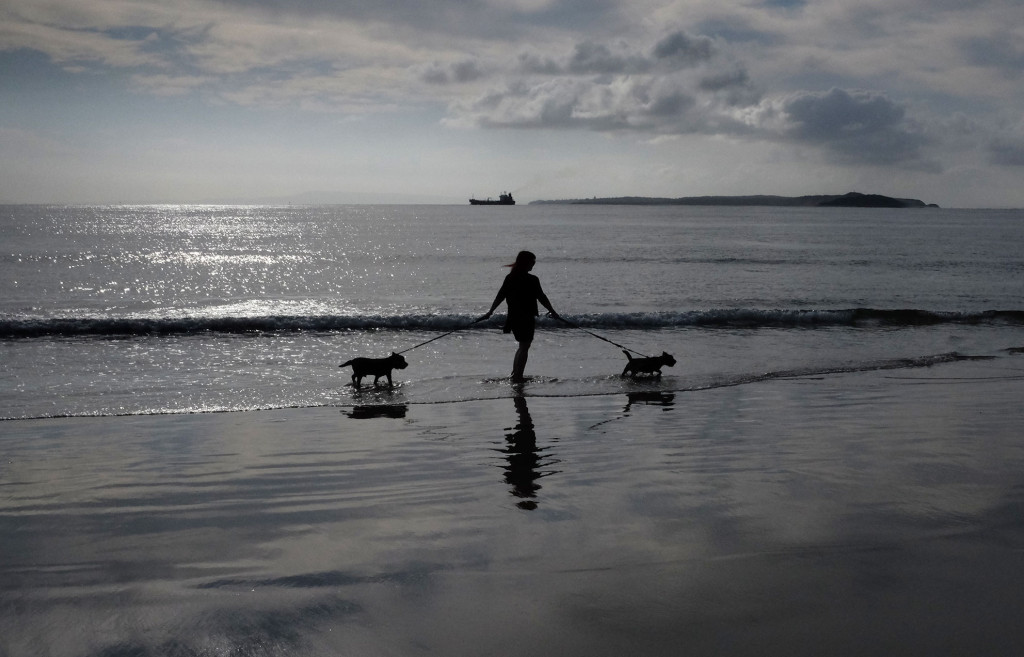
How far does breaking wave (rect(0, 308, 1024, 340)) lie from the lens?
15945 mm

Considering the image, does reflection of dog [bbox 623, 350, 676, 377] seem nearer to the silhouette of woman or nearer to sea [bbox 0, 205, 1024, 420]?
sea [bbox 0, 205, 1024, 420]

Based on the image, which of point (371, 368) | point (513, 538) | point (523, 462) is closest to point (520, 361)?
point (371, 368)

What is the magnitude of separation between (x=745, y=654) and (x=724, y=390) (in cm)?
736

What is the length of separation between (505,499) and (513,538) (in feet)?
2.63

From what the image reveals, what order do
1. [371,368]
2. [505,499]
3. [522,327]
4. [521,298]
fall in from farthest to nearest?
[522,327] → [521,298] → [371,368] → [505,499]

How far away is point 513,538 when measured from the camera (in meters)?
4.59

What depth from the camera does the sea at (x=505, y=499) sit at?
3.52 meters

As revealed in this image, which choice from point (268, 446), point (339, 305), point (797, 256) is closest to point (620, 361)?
point (268, 446)

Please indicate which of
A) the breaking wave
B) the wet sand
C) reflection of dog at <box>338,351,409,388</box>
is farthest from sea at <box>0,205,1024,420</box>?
the wet sand

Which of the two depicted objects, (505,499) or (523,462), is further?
(523,462)

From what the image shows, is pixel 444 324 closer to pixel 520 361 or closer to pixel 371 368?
pixel 520 361

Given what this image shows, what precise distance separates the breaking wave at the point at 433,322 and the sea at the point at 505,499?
530 millimetres

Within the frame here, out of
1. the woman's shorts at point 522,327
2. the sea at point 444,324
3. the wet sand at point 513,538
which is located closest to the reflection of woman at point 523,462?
the wet sand at point 513,538

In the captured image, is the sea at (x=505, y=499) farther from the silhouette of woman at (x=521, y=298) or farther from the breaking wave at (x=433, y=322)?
the silhouette of woman at (x=521, y=298)
